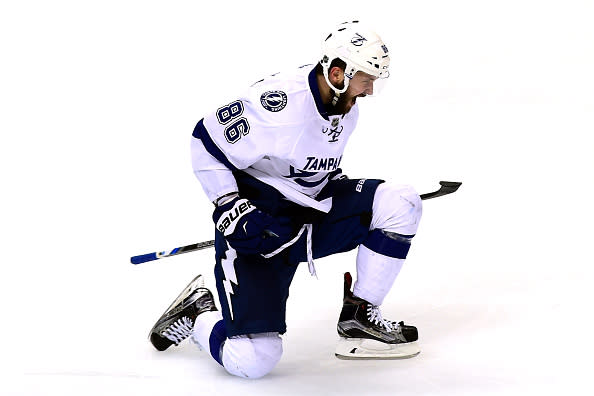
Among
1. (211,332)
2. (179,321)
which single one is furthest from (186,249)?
(211,332)

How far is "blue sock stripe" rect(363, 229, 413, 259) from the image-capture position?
357 cm

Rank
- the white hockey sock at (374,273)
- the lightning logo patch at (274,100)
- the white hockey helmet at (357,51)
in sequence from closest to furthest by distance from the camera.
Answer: the white hockey helmet at (357,51) < the lightning logo patch at (274,100) < the white hockey sock at (374,273)

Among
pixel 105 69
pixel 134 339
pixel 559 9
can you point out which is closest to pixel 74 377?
pixel 134 339

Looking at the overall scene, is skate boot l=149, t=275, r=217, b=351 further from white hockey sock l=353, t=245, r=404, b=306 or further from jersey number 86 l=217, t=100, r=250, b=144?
jersey number 86 l=217, t=100, r=250, b=144

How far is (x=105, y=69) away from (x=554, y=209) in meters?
3.10

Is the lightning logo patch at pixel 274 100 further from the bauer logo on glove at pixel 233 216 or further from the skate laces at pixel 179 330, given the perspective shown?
the skate laces at pixel 179 330

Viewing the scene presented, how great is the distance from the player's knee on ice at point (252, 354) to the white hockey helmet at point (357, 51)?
84 cm

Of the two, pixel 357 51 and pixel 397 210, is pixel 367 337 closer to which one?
pixel 397 210

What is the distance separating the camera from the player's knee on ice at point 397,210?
141 inches

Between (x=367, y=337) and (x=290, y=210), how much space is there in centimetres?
49

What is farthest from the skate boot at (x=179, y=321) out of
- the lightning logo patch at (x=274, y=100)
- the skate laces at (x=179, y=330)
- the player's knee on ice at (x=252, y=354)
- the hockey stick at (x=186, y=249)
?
the lightning logo patch at (x=274, y=100)

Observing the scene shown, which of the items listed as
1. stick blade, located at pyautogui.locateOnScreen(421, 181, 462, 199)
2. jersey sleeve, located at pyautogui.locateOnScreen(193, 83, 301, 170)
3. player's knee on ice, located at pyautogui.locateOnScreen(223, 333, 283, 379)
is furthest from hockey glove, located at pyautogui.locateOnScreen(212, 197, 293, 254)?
stick blade, located at pyautogui.locateOnScreen(421, 181, 462, 199)

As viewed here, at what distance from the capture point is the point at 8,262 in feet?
15.5

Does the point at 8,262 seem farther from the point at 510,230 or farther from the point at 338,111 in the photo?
the point at 510,230
